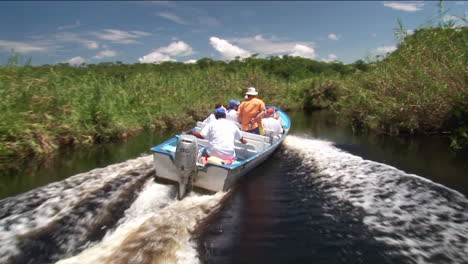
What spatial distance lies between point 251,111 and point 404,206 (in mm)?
4374

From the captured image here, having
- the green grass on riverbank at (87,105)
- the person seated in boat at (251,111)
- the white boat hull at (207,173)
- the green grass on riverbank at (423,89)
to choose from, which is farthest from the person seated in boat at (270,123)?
the green grass on riverbank at (87,105)

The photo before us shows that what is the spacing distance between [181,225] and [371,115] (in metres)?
9.91

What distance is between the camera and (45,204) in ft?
15.6

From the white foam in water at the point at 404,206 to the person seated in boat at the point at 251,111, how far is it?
1776 mm

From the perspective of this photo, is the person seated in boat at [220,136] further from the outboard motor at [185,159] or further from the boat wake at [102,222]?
the boat wake at [102,222]

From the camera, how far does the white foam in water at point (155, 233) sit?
11.5 ft

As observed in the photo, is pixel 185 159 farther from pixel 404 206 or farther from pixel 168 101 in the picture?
pixel 168 101

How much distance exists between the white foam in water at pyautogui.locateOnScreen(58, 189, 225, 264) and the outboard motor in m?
0.30

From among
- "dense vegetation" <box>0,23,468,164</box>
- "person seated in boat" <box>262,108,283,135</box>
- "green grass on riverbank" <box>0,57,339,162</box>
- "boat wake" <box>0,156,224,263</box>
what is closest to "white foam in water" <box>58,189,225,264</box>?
"boat wake" <box>0,156,224,263</box>

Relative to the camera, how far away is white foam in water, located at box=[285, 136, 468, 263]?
12.8ft

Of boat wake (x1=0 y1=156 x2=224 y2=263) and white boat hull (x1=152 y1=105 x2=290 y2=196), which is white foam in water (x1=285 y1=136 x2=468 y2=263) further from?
boat wake (x1=0 y1=156 x2=224 y2=263)

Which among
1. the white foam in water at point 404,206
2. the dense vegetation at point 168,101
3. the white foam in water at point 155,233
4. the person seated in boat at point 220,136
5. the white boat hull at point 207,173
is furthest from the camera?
the dense vegetation at point 168,101

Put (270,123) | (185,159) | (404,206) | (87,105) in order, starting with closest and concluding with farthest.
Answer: (404,206)
(185,159)
(270,123)
(87,105)

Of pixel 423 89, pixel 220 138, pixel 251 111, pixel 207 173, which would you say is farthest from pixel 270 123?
pixel 423 89
